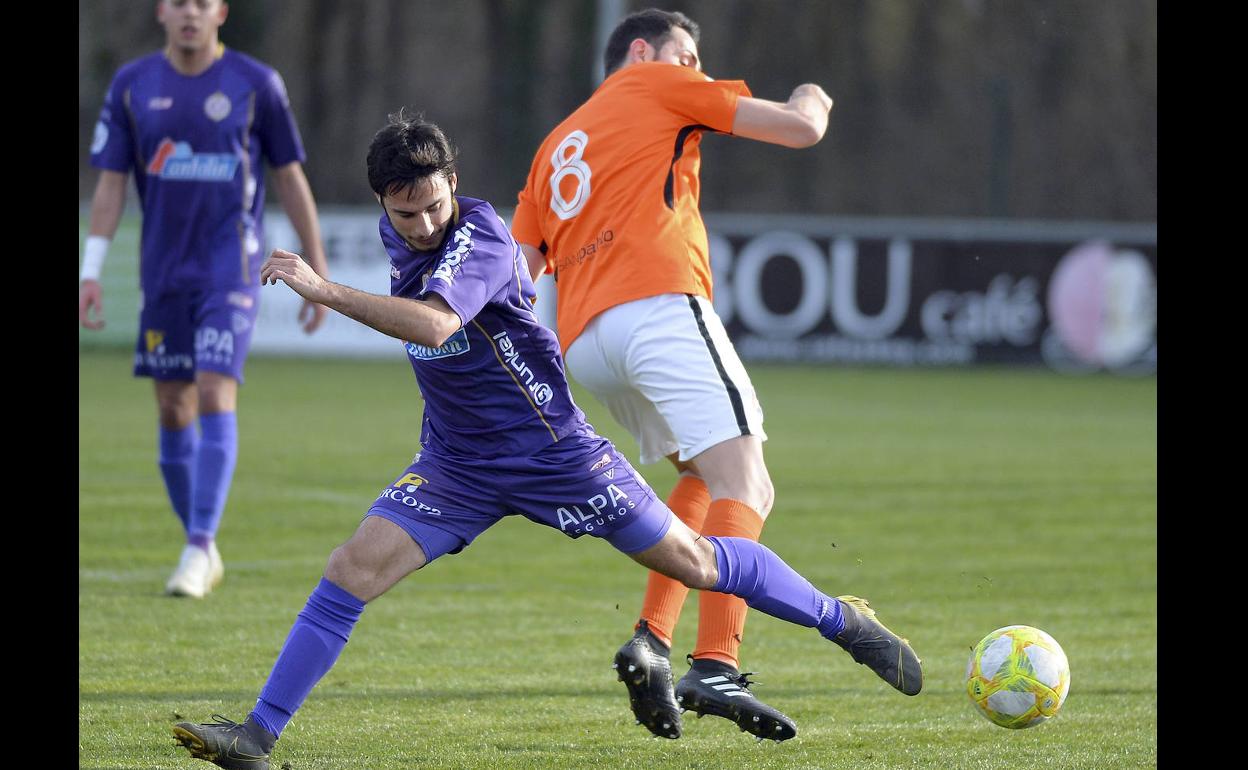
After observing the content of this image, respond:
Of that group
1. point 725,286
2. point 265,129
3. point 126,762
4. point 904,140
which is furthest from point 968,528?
point 904,140

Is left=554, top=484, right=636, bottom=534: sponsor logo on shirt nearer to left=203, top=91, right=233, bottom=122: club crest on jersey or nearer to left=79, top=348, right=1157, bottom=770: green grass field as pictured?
left=79, top=348, right=1157, bottom=770: green grass field

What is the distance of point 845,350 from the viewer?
2000 centimetres

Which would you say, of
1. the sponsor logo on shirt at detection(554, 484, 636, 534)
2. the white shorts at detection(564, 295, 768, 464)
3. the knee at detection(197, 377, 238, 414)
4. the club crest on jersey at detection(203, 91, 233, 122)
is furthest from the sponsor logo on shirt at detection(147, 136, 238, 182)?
the sponsor logo on shirt at detection(554, 484, 636, 534)

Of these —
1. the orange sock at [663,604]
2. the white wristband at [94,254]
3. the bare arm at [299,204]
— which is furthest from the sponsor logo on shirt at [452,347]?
the white wristband at [94,254]

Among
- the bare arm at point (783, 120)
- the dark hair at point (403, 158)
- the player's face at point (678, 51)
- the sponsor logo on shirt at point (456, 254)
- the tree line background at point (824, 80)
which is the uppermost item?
the tree line background at point (824, 80)

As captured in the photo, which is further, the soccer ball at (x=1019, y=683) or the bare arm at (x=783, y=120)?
the bare arm at (x=783, y=120)

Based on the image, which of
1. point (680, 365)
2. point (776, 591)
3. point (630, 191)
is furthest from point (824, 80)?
point (776, 591)

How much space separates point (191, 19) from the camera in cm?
719

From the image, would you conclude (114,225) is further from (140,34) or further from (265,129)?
(140,34)

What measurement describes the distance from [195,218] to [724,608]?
3.35 metres

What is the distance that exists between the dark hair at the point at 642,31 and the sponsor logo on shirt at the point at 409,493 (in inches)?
68.8

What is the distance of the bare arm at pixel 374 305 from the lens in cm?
396

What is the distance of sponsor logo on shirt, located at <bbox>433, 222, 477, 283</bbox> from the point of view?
427cm

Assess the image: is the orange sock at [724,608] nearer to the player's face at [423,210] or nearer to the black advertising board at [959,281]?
the player's face at [423,210]
